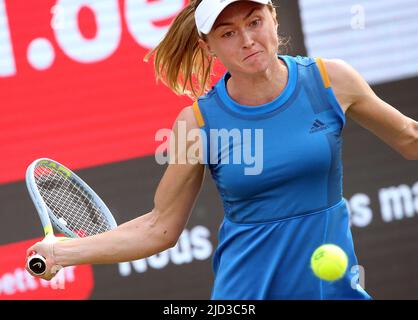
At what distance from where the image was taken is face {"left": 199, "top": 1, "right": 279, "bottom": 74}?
2.89 meters

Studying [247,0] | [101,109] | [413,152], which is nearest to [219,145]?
[247,0]

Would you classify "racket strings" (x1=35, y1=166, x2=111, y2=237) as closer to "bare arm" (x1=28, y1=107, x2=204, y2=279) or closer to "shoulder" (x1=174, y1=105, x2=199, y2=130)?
"bare arm" (x1=28, y1=107, x2=204, y2=279)

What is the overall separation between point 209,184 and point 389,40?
119 centimetres

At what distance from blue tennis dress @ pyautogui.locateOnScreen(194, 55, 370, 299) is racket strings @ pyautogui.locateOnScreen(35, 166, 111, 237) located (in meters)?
0.83

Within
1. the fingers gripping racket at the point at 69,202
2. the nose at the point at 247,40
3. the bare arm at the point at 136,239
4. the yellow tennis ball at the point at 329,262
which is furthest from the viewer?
the fingers gripping racket at the point at 69,202

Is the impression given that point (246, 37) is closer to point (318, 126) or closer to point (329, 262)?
point (318, 126)

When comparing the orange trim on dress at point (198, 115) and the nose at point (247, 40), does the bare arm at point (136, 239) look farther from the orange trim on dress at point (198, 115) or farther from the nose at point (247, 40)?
the nose at point (247, 40)

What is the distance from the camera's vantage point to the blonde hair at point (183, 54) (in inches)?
125

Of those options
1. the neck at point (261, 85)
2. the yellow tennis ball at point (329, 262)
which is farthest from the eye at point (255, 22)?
the yellow tennis ball at point (329, 262)

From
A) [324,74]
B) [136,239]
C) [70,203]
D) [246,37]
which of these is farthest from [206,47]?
[70,203]

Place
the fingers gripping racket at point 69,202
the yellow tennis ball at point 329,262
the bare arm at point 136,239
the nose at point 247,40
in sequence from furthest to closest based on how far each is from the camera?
1. the fingers gripping racket at point 69,202
2. the bare arm at point 136,239
3. the nose at point 247,40
4. the yellow tennis ball at point 329,262

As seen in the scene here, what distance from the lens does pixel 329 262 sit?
2.75 m

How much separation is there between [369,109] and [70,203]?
1.31 metres

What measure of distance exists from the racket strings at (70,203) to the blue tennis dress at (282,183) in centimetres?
83
